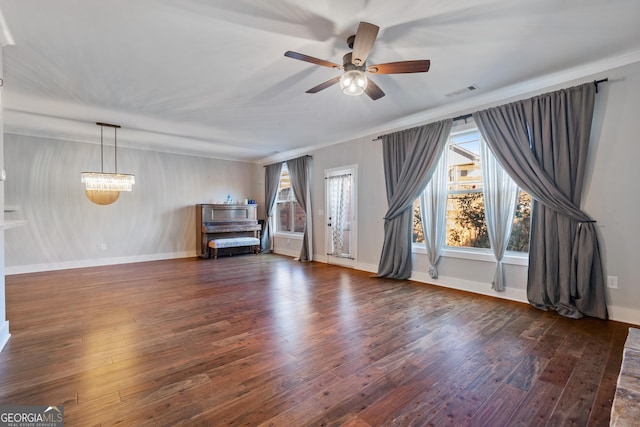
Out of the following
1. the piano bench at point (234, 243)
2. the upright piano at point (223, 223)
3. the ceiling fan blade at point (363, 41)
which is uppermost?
the ceiling fan blade at point (363, 41)

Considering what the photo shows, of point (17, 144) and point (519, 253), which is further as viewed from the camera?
point (17, 144)

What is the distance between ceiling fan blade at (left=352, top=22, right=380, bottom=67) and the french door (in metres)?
3.24

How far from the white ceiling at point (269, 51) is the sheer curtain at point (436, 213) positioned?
0.92 meters

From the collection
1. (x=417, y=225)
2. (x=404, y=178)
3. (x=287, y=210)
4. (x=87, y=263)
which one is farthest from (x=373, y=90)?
(x=87, y=263)

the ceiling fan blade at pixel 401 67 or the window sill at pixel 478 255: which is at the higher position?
the ceiling fan blade at pixel 401 67

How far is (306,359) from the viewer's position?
2.22m

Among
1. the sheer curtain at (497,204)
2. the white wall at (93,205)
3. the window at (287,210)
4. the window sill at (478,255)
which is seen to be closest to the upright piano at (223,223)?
the white wall at (93,205)

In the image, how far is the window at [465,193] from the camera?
4004mm

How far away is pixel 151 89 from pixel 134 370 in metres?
3.11

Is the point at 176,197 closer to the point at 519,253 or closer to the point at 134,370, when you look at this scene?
the point at 134,370

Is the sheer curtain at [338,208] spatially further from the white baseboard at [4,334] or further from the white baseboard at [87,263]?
the white baseboard at [4,334]

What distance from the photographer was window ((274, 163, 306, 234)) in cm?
738

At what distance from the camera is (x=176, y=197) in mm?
7035

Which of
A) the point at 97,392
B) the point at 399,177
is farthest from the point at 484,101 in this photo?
the point at 97,392
